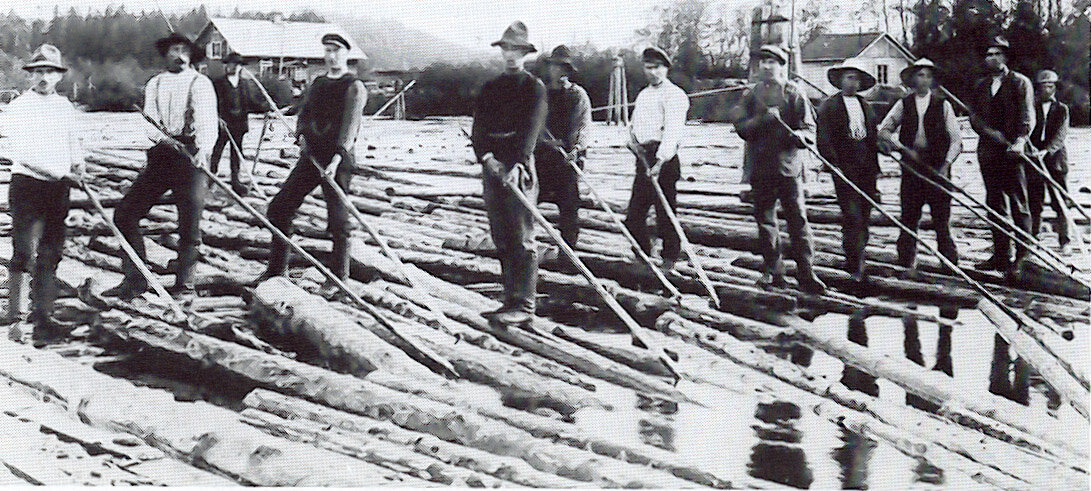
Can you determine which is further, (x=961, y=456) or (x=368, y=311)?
(x=368, y=311)

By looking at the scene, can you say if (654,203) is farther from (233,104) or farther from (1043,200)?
(233,104)

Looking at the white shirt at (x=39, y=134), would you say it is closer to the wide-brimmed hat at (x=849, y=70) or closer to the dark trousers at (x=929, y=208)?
the wide-brimmed hat at (x=849, y=70)

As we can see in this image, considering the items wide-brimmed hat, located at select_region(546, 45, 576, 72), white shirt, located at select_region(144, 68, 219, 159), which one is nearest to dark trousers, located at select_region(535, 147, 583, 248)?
wide-brimmed hat, located at select_region(546, 45, 576, 72)

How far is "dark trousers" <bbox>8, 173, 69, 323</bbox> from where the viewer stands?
14.2ft

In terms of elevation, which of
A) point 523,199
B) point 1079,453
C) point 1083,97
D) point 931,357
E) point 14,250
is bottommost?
point 1079,453

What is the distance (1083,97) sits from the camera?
4133mm

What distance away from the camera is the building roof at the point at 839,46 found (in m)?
4.18

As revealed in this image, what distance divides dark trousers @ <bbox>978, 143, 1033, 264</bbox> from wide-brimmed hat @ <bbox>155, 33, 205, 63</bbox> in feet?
11.5

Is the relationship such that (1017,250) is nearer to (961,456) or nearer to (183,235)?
(961,456)

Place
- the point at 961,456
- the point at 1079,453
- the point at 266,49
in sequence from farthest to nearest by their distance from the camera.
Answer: the point at 266,49, the point at 1079,453, the point at 961,456

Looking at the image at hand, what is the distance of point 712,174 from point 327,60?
1.79 m

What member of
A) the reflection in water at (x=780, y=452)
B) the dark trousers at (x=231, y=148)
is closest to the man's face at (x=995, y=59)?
the reflection in water at (x=780, y=452)

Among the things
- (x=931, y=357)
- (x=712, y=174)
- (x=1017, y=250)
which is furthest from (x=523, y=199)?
(x=1017, y=250)

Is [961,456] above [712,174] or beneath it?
beneath
